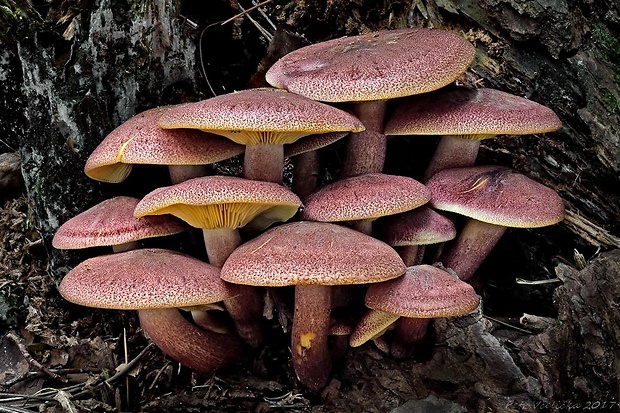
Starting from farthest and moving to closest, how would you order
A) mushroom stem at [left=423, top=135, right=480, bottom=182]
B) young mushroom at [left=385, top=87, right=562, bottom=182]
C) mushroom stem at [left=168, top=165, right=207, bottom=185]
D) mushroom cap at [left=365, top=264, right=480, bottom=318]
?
mushroom stem at [left=423, top=135, right=480, bottom=182], mushroom stem at [left=168, top=165, right=207, bottom=185], young mushroom at [left=385, top=87, right=562, bottom=182], mushroom cap at [left=365, top=264, right=480, bottom=318]

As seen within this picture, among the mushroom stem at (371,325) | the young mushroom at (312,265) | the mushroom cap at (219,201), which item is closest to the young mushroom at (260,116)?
the mushroom cap at (219,201)

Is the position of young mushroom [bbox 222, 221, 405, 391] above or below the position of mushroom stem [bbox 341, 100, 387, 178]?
below

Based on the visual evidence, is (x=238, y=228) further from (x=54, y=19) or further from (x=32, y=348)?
(x=54, y=19)

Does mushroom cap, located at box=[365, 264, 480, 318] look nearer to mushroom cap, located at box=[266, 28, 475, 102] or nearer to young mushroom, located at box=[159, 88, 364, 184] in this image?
young mushroom, located at box=[159, 88, 364, 184]

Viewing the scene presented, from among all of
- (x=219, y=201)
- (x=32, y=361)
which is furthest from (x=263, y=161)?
(x=32, y=361)

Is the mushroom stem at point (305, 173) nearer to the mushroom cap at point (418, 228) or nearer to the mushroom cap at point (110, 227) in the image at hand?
the mushroom cap at point (418, 228)

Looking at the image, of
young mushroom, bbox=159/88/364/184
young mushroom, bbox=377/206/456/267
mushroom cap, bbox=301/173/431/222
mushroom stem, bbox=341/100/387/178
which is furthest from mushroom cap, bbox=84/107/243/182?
young mushroom, bbox=377/206/456/267
